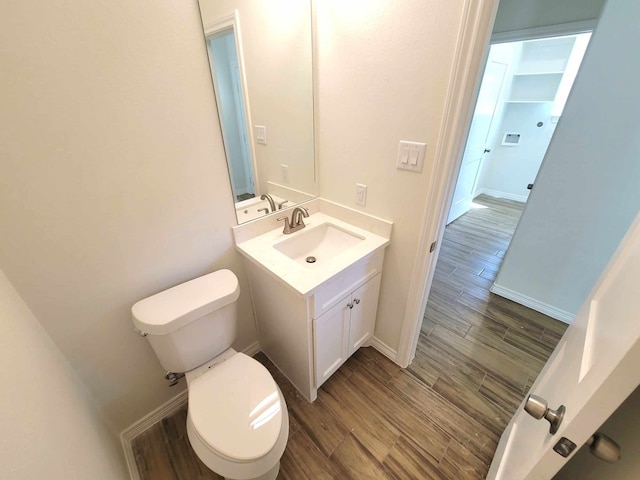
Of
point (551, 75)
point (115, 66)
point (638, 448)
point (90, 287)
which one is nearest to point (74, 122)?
point (115, 66)

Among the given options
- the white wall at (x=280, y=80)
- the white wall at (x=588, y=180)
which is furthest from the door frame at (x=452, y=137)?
the white wall at (x=588, y=180)

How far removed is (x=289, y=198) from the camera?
1.55 meters

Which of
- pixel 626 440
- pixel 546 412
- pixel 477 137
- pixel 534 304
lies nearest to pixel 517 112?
pixel 477 137

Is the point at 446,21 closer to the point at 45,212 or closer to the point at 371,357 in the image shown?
the point at 45,212

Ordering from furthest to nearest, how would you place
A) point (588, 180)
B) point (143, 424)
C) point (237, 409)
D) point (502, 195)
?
point (502, 195) < point (588, 180) < point (143, 424) < point (237, 409)

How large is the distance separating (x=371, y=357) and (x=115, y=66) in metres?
1.87

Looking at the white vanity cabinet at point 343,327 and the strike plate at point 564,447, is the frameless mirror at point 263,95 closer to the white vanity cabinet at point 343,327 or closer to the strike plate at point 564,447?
the white vanity cabinet at point 343,327

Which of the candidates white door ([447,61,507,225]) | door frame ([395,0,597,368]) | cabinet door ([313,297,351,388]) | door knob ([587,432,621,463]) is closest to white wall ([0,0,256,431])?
cabinet door ([313,297,351,388])

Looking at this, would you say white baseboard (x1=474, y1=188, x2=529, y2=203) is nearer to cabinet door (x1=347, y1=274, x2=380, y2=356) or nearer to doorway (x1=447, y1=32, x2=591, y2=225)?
doorway (x1=447, y1=32, x2=591, y2=225)

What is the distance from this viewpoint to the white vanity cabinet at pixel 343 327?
1.21m

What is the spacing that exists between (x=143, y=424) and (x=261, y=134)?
163 centimetres

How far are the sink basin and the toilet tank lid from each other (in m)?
0.34

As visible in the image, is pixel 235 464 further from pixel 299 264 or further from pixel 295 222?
pixel 295 222

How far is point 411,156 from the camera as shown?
43.6 inches
